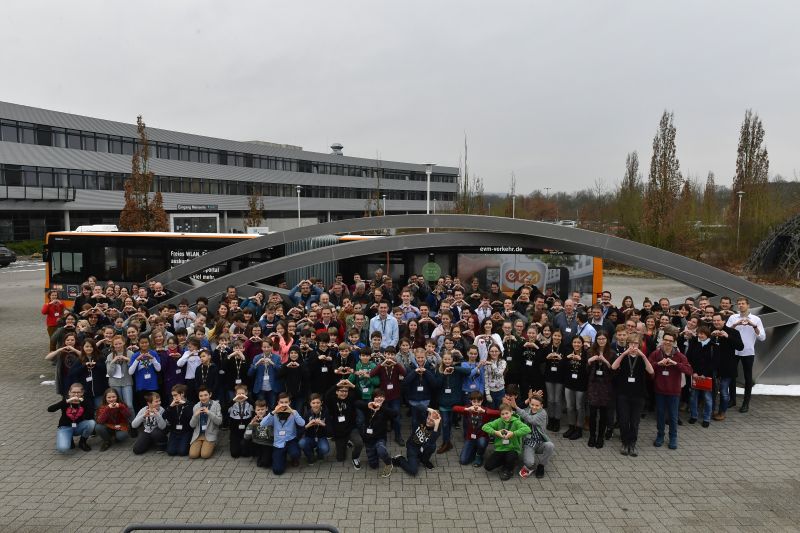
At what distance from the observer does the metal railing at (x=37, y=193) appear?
41.4 m

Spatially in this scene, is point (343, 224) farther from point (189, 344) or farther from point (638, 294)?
point (638, 294)

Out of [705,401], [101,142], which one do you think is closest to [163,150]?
[101,142]

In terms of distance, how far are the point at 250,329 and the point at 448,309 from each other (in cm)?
346

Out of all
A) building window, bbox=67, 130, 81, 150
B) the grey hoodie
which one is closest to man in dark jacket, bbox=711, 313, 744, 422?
the grey hoodie

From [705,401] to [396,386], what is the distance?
4973 mm

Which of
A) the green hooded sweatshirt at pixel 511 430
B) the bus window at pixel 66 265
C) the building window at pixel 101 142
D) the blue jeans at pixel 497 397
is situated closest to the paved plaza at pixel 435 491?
the green hooded sweatshirt at pixel 511 430

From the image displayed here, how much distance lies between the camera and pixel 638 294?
24.9 metres

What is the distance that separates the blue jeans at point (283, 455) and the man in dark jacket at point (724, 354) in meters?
6.64

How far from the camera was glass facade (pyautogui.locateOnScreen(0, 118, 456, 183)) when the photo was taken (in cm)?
4222

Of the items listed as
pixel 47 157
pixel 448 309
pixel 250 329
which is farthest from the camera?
pixel 47 157

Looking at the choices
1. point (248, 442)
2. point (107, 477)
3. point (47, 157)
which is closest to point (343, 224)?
point (248, 442)

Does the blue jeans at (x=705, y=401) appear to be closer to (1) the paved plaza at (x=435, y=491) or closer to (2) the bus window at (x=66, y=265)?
(1) the paved plaza at (x=435, y=491)

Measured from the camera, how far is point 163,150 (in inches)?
2039

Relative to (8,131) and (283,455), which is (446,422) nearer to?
(283,455)
